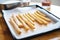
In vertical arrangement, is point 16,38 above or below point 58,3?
above

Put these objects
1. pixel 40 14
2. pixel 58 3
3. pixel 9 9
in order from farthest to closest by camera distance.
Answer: pixel 58 3 → pixel 9 9 → pixel 40 14

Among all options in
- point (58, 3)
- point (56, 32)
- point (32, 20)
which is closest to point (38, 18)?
point (32, 20)

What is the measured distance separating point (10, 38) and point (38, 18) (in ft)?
0.75

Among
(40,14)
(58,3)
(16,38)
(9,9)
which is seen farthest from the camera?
(58,3)

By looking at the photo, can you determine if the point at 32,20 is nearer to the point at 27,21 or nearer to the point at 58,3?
the point at 27,21

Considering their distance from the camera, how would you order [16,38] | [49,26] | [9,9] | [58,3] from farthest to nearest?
[58,3], [9,9], [49,26], [16,38]

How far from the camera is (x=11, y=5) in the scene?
967 mm

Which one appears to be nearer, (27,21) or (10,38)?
(10,38)

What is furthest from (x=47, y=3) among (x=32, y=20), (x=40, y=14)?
(x=32, y=20)

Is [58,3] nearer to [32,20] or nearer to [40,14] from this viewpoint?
[40,14]

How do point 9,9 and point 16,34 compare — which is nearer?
point 16,34

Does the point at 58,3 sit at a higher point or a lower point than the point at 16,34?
lower

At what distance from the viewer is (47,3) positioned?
103 centimetres

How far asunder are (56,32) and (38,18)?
159 mm
